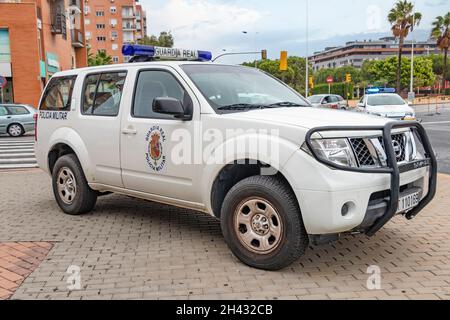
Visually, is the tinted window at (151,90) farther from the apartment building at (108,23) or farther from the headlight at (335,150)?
the apartment building at (108,23)

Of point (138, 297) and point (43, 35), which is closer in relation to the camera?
point (138, 297)

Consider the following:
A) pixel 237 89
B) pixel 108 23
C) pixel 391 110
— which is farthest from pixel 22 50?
pixel 108 23

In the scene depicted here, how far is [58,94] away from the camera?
6406mm

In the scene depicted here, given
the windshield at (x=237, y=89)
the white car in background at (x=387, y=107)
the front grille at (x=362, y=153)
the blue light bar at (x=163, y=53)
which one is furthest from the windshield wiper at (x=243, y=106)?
the white car in background at (x=387, y=107)

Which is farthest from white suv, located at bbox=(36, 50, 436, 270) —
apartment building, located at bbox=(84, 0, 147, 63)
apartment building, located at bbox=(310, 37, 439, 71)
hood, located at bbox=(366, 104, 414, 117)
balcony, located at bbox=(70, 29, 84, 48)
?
apartment building, located at bbox=(310, 37, 439, 71)

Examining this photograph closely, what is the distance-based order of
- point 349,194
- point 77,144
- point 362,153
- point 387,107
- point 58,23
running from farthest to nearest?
point 58,23, point 387,107, point 77,144, point 362,153, point 349,194

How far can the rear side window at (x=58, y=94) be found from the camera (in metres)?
6.18

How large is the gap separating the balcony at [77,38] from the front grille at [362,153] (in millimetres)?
45977

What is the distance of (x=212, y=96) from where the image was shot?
4.65m

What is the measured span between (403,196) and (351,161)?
2.18 ft

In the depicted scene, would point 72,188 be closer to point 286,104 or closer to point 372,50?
point 286,104

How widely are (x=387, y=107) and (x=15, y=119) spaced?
15.0 metres
